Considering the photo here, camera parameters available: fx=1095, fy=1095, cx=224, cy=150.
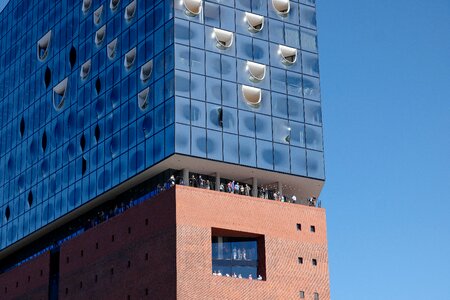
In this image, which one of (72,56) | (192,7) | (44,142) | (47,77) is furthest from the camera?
(47,77)

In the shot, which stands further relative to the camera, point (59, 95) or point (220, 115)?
point (59, 95)

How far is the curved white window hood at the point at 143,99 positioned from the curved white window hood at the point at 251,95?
6331 mm

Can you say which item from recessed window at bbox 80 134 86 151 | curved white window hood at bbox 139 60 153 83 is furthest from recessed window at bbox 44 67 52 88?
curved white window hood at bbox 139 60 153 83

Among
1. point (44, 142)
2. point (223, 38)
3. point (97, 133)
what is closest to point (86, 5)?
point (97, 133)

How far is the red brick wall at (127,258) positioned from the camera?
65.4 meters

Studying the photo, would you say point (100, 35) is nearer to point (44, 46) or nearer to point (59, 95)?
point (59, 95)

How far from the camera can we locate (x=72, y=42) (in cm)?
8275

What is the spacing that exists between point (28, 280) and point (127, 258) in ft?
55.3

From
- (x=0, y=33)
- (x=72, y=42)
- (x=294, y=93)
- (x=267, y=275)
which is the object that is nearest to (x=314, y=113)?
(x=294, y=93)

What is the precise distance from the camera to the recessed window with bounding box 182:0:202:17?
232ft

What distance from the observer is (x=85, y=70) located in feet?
262

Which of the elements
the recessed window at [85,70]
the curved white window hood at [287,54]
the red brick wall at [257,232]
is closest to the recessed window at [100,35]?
the recessed window at [85,70]

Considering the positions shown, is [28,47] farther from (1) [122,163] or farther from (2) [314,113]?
(2) [314,113]

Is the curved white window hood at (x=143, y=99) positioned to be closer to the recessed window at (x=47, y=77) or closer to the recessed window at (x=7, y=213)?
the recessed window at (x=47, y=77)
